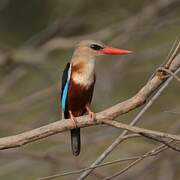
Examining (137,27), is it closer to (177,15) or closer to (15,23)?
(177,15)

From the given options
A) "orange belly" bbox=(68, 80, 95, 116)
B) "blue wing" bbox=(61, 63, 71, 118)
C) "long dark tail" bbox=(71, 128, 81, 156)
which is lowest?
"long dark tail" bbox=(71, 128, 81, 156)

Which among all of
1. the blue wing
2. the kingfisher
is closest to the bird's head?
the kingfisher

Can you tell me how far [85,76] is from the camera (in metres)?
3.79

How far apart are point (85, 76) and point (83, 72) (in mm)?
35

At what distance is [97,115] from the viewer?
2.85 meters

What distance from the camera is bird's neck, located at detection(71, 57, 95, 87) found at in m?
3.78

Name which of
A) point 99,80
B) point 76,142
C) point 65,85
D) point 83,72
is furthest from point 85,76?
point 99,80

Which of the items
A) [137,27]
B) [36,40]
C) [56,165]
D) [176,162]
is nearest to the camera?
[56,165]

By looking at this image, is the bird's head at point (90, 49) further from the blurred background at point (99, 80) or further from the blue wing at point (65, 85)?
the blurred background at point (99, 80)

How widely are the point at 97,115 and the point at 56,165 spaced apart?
232 centimetres

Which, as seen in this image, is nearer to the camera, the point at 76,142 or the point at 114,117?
the point at 114,117

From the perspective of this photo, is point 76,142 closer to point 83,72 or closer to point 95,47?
point 83,72

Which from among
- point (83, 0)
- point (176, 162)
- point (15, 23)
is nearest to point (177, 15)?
point (83, 0)

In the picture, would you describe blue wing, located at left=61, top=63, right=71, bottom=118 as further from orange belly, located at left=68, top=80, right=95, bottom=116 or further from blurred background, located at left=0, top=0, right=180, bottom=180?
blurred background, located at left=0, top=0, right=180, bottom=180
